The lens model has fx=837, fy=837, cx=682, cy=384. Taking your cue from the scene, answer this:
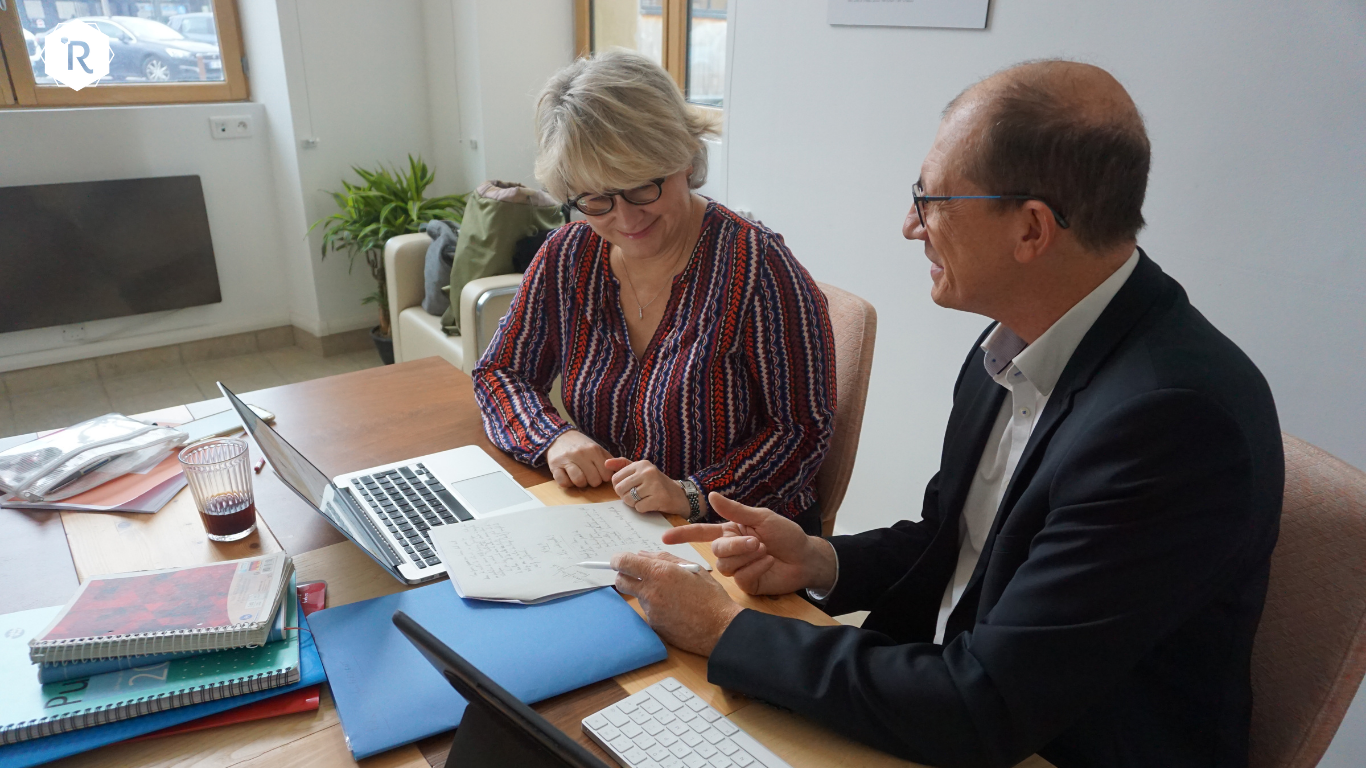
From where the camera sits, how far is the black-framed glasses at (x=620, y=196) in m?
1.39

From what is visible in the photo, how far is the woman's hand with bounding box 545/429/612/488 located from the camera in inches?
49.4

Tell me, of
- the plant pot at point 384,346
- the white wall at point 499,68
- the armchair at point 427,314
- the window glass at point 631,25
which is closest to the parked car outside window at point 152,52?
the white wall at point 499,68

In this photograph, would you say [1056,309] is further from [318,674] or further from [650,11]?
[650,11]

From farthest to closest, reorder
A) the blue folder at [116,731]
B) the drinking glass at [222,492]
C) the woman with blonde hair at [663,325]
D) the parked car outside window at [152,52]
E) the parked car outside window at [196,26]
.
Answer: the parked car outside window at [196,26] < the parked car outside window at [152,52] < the woman with blonde hair at [663,325] < the drinking glass at [222,492] < the blue folder at [116,731]

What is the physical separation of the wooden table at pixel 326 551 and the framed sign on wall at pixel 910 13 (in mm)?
1306

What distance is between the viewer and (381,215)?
11.8 feet

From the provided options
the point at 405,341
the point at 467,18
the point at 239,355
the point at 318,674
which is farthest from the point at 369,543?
the point at 239,355

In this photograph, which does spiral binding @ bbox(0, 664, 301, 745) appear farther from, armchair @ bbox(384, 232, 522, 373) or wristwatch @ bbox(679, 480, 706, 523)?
armchair @ bbox(384, 232, 522, 373)

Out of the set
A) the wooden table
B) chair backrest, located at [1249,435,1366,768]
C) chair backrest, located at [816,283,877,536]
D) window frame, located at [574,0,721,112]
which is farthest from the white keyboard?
window frame, located at [574,0,721,112]

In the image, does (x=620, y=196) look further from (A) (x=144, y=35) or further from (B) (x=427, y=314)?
(A) (x=144, y=35)

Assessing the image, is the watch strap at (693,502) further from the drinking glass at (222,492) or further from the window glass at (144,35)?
the window glass at (144,35)

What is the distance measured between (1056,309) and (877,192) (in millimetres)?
1261

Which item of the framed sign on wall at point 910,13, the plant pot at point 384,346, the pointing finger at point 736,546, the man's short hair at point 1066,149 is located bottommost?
the plant pot at point 384,346

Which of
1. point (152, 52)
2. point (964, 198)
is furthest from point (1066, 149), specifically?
point (152, 52)
